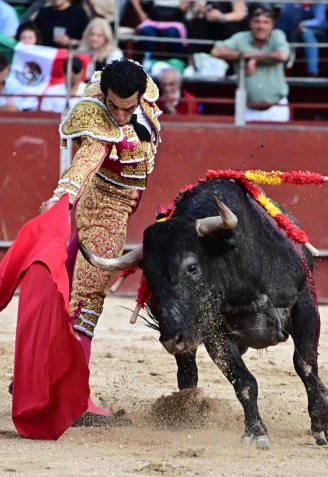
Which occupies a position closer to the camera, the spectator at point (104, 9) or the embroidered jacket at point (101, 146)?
the embroidered jacket at point (101, 146)

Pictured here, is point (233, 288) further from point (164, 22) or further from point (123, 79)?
point (164, 22)

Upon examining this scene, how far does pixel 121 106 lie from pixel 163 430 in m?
1.31

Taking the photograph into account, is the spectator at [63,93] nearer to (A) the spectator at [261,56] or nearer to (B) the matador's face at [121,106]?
(A) the spectator at [261,56]

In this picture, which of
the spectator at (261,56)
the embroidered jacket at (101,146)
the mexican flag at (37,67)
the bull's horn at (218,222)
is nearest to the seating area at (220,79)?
the spectator at (261,56)

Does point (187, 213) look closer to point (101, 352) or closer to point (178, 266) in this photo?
point (178, 266)

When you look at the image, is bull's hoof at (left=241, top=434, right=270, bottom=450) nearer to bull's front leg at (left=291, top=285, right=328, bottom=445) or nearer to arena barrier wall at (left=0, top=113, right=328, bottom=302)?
bull's front leg at (left=291, top=285, right=328, bottom=445)

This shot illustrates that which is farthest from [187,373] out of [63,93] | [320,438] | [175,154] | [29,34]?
[29,34]

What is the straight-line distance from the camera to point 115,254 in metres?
4.36

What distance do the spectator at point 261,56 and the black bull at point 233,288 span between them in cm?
402

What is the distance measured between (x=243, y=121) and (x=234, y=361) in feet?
14.8

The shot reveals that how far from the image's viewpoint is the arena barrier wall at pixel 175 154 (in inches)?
327

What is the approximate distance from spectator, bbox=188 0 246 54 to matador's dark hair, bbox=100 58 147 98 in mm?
4709

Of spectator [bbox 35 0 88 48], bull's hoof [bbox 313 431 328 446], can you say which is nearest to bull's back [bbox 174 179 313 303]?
bull's hoof [bbox 313 431 328 446]

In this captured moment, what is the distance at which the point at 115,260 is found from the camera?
13.4 ft
